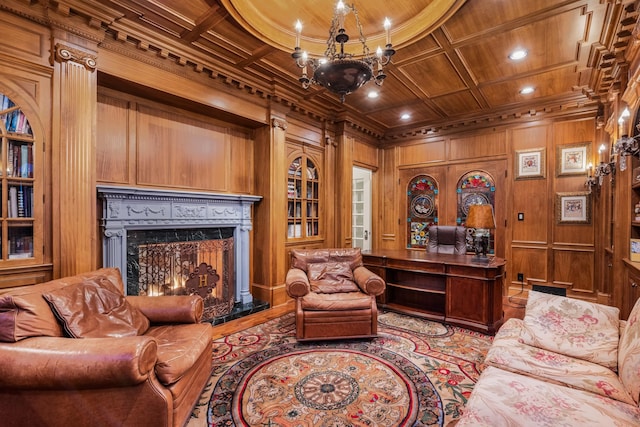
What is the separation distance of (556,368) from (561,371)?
0.09ft

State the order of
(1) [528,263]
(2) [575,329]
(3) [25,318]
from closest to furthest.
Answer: (3) [25,318]
(2) [575,329]
(1) [528,263]

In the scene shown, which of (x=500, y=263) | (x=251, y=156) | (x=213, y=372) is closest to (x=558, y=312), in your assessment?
(x=500, y=263)

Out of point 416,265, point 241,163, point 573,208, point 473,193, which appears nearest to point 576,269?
point 573,208

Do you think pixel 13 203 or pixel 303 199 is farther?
pixel 303 199

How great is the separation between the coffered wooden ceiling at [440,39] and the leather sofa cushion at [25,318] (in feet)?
7.80

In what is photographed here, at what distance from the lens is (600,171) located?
3766 millimetres

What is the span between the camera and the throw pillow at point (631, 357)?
1.35 metres

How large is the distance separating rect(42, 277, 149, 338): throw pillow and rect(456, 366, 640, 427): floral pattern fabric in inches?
78.3

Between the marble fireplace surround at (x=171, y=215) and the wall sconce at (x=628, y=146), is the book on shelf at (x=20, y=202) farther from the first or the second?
the wall sconce at (x=628, y=146)

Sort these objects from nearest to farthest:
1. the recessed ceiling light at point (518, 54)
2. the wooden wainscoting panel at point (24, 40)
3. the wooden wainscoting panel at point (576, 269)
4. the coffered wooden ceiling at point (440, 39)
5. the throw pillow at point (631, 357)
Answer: the throw pillow at point (631, 357) → the wooden wainscoting panel at point (24, 40) → the coffered wooden ceiling at point (440, 39) → the recessed ceiling light at point (518, 54) → the wooden wainscoting panel at point (576, 269)

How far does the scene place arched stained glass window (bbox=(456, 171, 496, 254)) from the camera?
509 cm

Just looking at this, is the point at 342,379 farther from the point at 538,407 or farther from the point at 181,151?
the point at 181,151

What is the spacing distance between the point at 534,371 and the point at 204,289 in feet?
10.7

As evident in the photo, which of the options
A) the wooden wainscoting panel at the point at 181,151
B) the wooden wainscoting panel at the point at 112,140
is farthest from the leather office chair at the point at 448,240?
the wooden wainscoting panel at the point at 112,140
